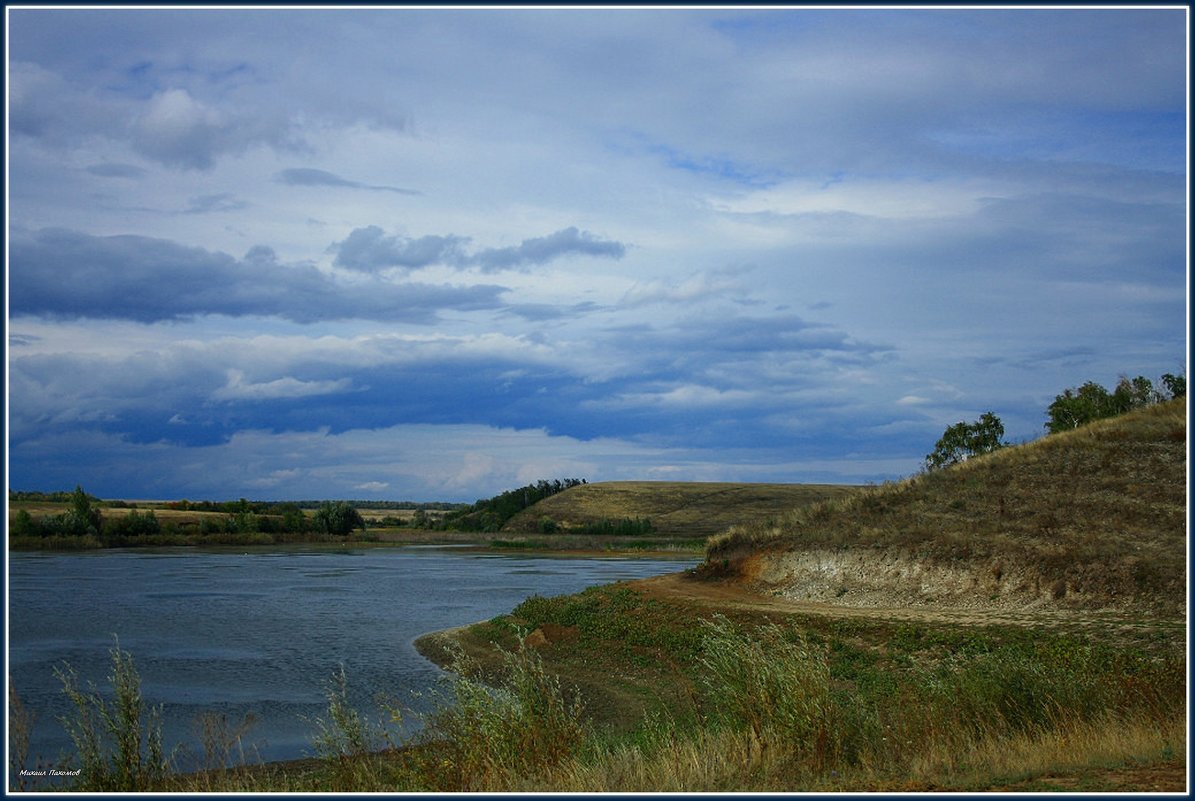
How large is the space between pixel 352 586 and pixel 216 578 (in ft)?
32.2

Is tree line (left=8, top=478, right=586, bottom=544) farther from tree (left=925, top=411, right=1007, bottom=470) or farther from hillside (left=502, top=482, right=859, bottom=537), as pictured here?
tree (left=925, top=411, right=1007, bottom=470)

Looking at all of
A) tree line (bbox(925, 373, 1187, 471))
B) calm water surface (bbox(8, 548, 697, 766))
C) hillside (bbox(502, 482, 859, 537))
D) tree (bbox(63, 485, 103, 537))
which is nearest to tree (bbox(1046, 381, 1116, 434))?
tree line (bbox(925, 373, 1187, 471))

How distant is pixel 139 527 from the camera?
88438mm

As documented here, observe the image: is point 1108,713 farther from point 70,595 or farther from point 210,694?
point 70,595

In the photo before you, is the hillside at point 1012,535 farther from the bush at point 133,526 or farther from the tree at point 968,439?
the bush at point 133,526

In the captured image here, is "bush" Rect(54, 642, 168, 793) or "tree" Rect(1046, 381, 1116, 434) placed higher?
"tree" Rect(1046, 381, 1116, 434)

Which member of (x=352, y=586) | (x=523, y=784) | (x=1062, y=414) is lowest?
(x=352, y=586)

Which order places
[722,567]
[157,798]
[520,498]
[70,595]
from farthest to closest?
[520,498] < [70,595] < [722,567] < [157,798]

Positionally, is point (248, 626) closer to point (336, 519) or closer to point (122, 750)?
point (122, 750)

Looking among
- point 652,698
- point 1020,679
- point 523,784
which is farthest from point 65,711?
point 1020,679

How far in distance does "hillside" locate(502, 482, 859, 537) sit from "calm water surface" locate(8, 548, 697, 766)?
49.6 meters

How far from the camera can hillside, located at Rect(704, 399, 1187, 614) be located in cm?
2242

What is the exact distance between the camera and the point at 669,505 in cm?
12694

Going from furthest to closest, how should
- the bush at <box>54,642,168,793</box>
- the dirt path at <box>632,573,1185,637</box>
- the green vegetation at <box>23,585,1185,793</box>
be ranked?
the dirt path at <box>632,573,1185,637</box> < the bush at <box>54,642,168,793</box> < the green vegetation at <box>23,585,1185,793</box>
